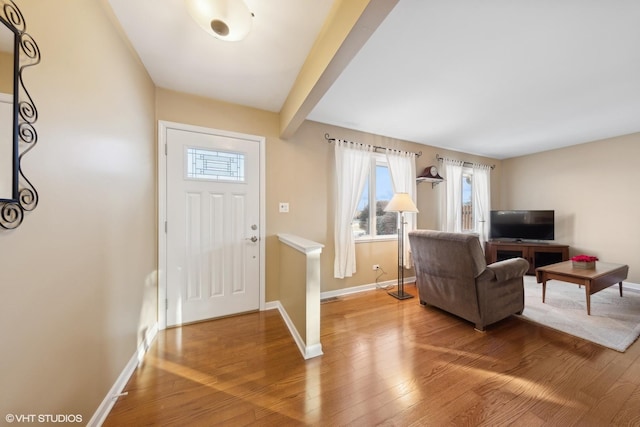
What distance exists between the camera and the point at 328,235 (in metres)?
3.02

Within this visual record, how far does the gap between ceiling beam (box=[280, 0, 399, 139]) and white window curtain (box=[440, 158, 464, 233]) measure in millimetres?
3166

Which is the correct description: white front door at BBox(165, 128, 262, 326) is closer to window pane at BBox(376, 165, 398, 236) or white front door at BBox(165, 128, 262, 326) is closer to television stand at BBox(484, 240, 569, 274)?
window pane at BBox(376, 165, 398, 236)

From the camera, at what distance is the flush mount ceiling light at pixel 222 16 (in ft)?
3.51

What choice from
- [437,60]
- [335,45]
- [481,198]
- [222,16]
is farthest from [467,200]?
[222,16]

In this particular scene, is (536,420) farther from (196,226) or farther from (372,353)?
(196,226)

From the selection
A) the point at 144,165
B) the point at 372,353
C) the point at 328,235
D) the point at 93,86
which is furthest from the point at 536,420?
the point at 144,165

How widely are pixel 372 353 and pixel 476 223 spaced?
12.7ft

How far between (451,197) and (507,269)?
2110mm

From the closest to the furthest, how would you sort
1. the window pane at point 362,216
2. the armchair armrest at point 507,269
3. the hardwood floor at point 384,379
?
the hardwood floor at point 384,379 → the armchair armrest at point 507,269 → the window pane at point 362,216

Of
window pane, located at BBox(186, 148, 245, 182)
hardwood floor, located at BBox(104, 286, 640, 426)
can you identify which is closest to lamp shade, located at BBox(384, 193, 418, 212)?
hardwood floor, located at BBox(104, 286, 640, 426)

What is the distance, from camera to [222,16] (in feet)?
3.63

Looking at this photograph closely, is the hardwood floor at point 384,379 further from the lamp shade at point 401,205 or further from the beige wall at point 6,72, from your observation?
the beige wall at point 6,72

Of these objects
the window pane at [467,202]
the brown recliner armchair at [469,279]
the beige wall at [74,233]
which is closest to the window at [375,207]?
the brown recliner armchair at [469,279]

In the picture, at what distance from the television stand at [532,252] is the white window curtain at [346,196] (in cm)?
310
